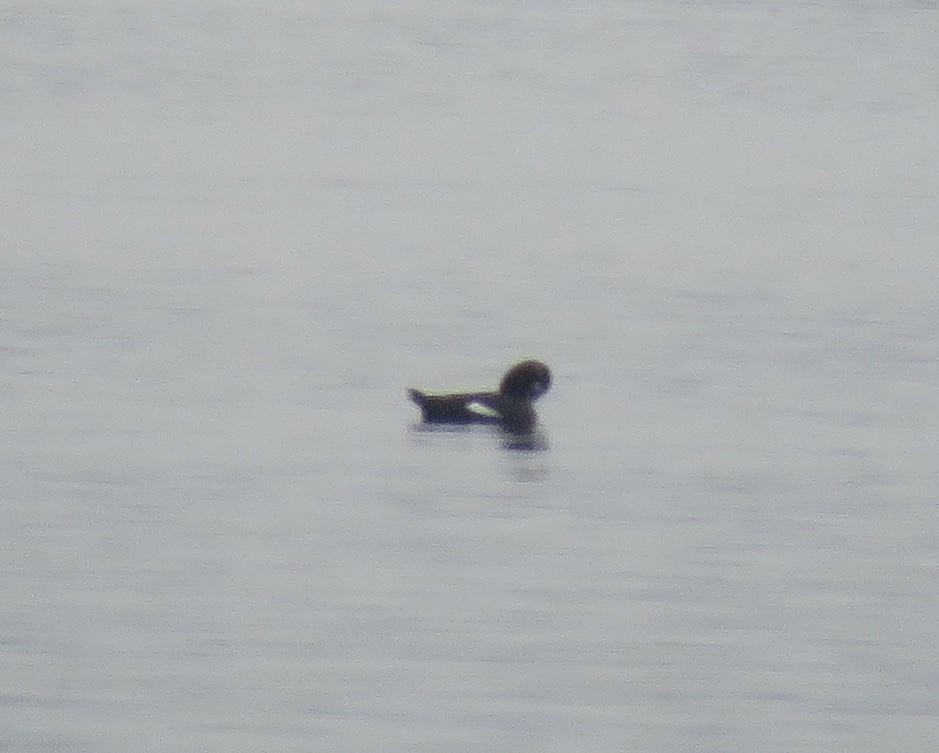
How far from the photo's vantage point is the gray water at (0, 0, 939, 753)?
28.2ft

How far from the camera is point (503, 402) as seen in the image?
41.9ft

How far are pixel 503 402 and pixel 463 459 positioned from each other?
0.65 meters

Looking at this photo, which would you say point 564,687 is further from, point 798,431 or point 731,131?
point 731,131

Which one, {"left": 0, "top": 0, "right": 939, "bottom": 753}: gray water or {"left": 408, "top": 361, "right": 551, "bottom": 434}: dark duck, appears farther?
{"left": 408, "top": 361, "right": 551, "bottom": 434}: dark duck

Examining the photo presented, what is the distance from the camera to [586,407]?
545 inches

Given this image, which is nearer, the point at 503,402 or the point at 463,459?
the point at 463,459

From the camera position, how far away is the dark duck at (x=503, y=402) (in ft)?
41.7

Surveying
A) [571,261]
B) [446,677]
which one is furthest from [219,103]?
[446,677]

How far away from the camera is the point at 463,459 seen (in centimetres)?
1223

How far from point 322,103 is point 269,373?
2896cm

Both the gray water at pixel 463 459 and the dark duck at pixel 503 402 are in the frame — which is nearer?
the gray water at pixel 463 459

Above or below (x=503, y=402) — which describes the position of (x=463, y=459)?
below

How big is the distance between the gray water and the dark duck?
0.13 m

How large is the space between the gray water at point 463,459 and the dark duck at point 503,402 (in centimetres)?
13
